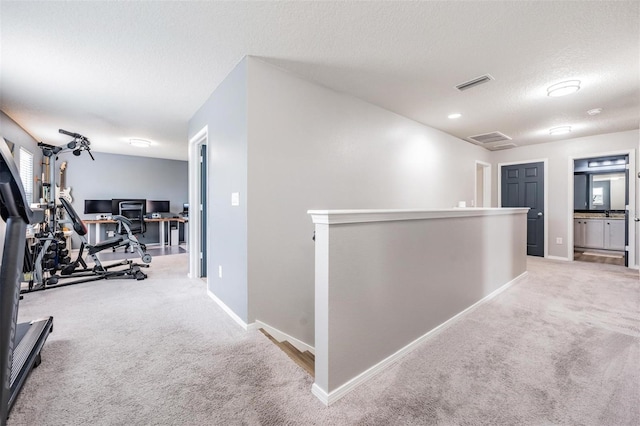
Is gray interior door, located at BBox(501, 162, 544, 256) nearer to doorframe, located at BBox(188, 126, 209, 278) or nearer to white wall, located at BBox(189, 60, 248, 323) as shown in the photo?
white wall, located at BBox(189, 60, 248, 323)

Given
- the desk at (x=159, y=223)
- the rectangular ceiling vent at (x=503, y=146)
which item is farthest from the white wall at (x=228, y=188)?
the rectangular ceiling vent at (x=503, y=146)

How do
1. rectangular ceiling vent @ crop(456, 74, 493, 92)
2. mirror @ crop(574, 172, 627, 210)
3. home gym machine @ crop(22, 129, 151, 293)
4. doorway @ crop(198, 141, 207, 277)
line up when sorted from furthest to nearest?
mirror @ crop(574, 172, 627, 210) → doorway @ crop(198, 141, 207, 277) → home gym machine @ crop(22, 129, 151, 293) → rectangular ceiling vent @ crop(456, 74, 493, 92)

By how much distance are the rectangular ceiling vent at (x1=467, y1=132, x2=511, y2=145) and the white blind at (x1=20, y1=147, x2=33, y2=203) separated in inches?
310

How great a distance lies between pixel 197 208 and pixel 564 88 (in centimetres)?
472

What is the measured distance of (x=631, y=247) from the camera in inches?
184

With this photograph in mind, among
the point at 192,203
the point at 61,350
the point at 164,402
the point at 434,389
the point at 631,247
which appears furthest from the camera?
the point at 631,247

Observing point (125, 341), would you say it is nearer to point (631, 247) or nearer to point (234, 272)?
point (234, 272)

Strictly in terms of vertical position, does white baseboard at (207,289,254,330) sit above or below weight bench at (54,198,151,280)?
below

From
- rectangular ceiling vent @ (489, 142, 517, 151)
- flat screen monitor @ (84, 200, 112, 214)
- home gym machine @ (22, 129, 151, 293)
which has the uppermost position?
rectangular ceiling vent @ (489, 142, 517, 151)

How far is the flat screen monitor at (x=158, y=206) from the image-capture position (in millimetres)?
7236

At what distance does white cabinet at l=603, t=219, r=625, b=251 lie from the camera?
18.6 feet

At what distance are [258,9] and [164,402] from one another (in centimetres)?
245

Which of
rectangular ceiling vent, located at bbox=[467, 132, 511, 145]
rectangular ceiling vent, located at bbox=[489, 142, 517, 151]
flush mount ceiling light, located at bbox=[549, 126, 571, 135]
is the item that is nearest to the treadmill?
rectangular ceiling vent, located at bbox=[467, 132, 511, 145]

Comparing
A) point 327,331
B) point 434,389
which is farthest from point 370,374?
point 327,331
